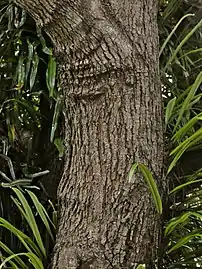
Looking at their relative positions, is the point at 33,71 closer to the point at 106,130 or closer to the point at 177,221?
the point at 106,130

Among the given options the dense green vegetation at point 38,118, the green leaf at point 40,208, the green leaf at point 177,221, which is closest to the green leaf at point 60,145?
the dense green vegetation at point 38,118

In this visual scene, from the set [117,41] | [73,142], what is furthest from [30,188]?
[117,41]

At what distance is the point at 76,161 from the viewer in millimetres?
690

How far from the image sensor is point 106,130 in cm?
67

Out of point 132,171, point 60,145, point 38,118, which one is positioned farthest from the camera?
point 38,118

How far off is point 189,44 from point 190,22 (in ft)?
0.16

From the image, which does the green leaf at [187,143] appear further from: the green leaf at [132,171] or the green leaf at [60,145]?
the green leaf at [60,145]

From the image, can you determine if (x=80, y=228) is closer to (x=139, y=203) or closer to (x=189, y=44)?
(x=139, y=203)

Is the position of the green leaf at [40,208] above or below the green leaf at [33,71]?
below

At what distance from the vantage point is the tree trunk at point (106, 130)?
2.12 feet

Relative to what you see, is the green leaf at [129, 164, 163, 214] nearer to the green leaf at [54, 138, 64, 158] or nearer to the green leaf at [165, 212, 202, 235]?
A: the green leaf at [165, 212, 202, 235]

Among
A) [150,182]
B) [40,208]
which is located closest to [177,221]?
[150,182]


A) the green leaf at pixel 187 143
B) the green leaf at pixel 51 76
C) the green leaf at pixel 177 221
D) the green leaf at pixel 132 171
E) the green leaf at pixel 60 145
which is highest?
the green leaf at pixel 51 76

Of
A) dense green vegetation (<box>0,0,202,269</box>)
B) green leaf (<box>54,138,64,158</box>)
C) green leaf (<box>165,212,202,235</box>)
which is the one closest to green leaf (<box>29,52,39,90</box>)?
dense green vegetation (<box>0,0,202,269</box>)
